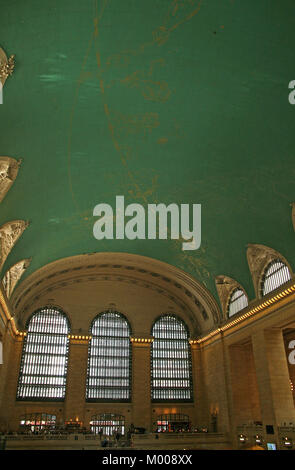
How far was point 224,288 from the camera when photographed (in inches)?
1059

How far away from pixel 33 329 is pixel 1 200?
17.3 metres

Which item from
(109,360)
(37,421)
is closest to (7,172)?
(109,360)

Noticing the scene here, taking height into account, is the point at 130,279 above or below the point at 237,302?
above

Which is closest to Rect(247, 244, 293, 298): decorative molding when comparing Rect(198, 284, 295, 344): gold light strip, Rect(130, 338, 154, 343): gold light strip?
Rect(198, 284, 295, 344): gold light strip

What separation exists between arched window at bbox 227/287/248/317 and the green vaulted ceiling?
5.78 metres

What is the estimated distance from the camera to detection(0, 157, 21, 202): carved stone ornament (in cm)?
1457

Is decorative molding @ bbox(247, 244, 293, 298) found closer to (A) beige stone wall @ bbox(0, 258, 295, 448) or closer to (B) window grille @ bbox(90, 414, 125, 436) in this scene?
(A) beige stone wall @ bbox(0, 258, 295, 448)

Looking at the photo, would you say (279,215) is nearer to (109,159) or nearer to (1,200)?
(109,159)

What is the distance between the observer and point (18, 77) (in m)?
11.8

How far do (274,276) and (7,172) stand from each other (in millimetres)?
15832

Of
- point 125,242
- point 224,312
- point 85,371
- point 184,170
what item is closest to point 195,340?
point 224,312

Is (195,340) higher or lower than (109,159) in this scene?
lower

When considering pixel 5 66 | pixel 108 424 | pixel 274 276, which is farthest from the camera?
pixel 108 424

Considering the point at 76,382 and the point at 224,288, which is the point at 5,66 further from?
the point at 76,382
